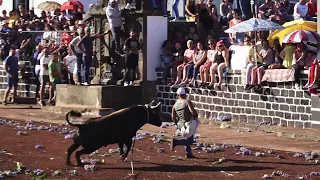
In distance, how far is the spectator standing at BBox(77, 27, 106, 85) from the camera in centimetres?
2845

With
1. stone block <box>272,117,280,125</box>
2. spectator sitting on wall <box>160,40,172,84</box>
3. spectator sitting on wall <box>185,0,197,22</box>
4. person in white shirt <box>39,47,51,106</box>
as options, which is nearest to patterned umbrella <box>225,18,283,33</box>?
stone block <box>272,117,280,125</box>

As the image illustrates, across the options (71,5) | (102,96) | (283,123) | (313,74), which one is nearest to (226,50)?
(283,123)

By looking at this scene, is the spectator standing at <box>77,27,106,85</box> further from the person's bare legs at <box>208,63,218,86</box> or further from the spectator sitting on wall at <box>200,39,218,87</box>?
the person's bare legs at <box>208,63,218,86</box>

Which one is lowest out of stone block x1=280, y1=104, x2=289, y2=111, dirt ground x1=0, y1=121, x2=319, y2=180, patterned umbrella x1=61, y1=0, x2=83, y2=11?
dirt ground x1=0, y1=121, x2=319, y2=180

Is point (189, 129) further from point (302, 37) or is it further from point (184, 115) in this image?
point (302, 37)

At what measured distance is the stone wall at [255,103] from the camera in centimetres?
2278

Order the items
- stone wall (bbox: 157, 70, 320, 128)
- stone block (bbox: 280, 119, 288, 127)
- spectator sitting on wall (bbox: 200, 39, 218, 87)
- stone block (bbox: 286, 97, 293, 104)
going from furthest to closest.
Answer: spectator sitting on wall (bbox: 200, 39, 218, 87)
stone block (bbox: 280, 119, 288, 127)
stone block (bbox: 286, 97, 293, 104)
stone wall (bbox: 157, 70, 320, 128)

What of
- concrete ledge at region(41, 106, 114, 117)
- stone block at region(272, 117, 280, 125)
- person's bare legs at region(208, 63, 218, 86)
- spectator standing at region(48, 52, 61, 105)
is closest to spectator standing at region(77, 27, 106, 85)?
spectator standing at region(48, 52, 61, 105)

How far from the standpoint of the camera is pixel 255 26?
24297mm

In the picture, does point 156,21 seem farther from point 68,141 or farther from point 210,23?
point 68,141

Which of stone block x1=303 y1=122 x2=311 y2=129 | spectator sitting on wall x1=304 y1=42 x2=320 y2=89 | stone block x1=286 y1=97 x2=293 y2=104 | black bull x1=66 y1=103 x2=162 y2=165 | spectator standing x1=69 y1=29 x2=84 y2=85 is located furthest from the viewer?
spectator standing x1=69 y1=29 x2=84 y2=85

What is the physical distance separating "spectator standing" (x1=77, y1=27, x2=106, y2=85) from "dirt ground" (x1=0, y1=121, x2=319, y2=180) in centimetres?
744

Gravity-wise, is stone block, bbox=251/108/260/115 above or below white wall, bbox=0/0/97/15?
below

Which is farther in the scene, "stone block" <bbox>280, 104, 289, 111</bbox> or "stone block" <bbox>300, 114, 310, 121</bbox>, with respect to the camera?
"stone block" <bbox>280, 104, 289, 111</bbox>
